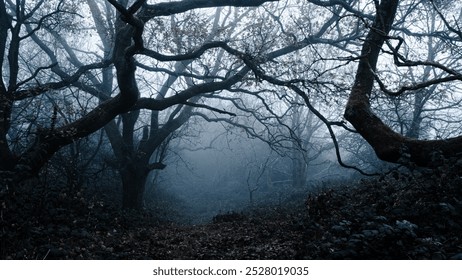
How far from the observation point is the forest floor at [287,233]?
147 inches

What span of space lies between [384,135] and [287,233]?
2589 mm

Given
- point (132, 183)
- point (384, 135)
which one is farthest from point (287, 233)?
point (132, 183)

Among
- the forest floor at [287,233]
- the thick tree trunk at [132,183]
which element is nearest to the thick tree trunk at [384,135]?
the forest floor at [287,233]

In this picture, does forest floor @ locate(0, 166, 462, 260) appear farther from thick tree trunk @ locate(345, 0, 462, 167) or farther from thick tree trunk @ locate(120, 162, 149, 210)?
thick tree trunk @ locate(120, 162, 149, 210)

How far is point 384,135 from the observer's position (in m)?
5.57

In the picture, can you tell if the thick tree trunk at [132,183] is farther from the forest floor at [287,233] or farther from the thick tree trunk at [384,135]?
the thick tree trunk at [384,135]

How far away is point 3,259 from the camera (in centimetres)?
422

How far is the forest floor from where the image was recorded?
3740 mm

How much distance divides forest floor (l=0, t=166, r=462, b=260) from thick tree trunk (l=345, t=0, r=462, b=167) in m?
0.39

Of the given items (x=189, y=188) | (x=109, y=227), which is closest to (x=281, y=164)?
(x=189, y=188)

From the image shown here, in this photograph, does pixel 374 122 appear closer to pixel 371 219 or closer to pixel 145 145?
pixel 371 219

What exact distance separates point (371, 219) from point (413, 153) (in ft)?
4.69

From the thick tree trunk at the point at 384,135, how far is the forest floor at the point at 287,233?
0.39 m

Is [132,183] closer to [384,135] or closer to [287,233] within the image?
[287,233]
